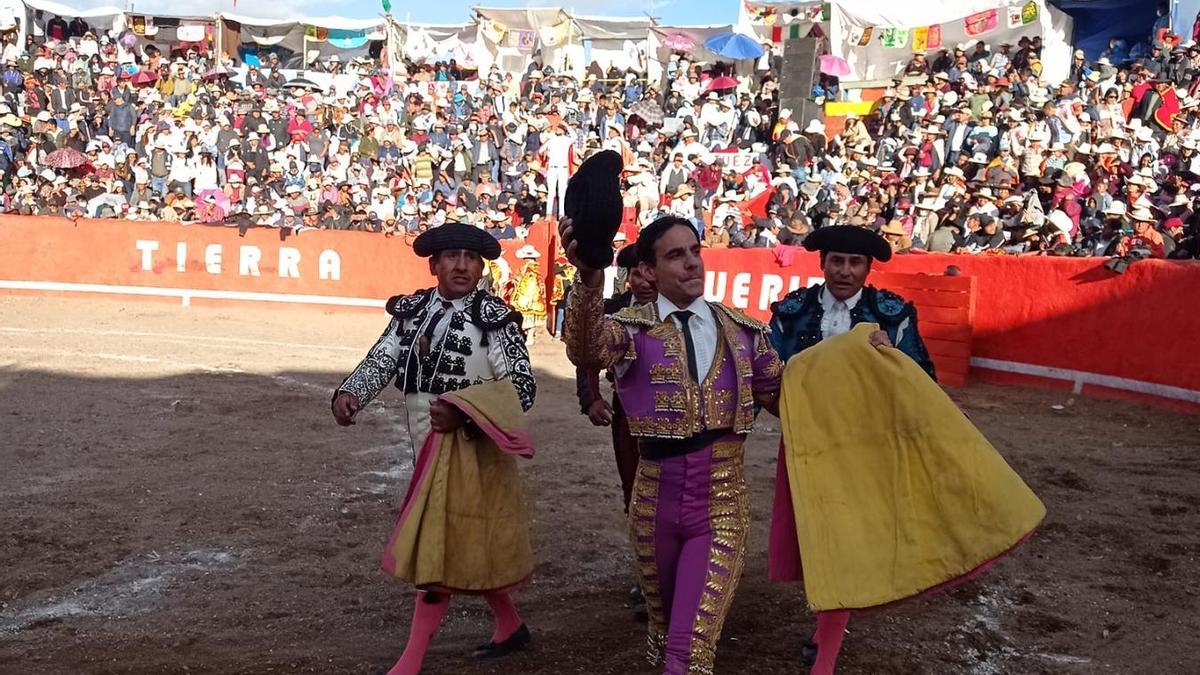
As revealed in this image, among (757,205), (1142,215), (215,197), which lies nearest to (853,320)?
(1142,215)

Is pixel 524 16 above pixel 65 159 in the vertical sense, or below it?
above

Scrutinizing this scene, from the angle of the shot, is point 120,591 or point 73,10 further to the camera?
point 73,10

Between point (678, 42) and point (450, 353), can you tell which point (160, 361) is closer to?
point (450, 353)

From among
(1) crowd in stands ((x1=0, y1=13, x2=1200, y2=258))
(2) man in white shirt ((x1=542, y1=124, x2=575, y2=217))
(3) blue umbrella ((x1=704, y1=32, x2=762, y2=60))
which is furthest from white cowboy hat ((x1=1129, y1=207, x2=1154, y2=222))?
(3) blue umbrella ((x1=704, y1=32, x2=762, y2=60))

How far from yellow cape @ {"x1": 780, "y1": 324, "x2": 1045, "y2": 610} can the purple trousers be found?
189 mm

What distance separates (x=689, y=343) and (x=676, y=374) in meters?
0.12

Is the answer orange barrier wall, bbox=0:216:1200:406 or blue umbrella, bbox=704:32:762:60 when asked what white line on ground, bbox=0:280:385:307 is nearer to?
orange barrier wall, bbox=0:216:1200:406

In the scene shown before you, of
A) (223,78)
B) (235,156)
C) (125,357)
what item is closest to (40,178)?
(235,156)

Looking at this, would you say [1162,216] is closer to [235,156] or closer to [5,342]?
[5,342]

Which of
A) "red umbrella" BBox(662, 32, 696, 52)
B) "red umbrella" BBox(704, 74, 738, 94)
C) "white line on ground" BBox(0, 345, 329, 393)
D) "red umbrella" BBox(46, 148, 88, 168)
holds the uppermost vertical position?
"red umbrella" BBox(662, 32, 696, 52)

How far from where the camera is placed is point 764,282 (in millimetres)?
13836

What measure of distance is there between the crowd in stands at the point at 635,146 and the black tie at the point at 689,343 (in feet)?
28.0

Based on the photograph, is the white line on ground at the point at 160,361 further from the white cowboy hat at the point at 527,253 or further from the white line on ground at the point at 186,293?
the white cowboy hat at the point at 527,253

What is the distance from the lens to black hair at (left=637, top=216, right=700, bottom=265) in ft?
11.2
